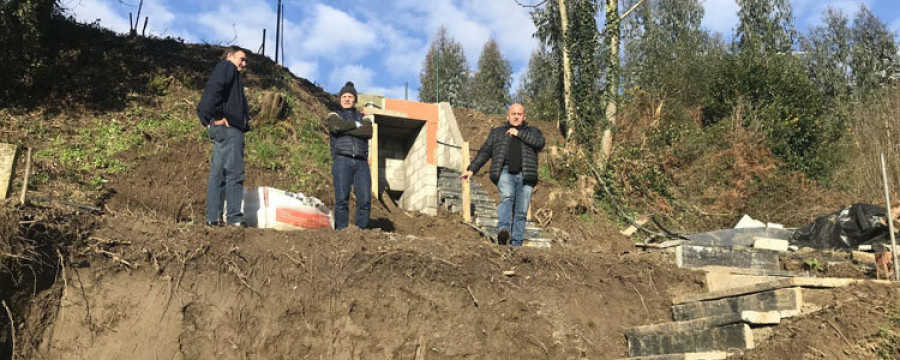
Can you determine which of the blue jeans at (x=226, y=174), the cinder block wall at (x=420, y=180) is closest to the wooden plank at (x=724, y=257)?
the blue jeans at (x=226, y=174)

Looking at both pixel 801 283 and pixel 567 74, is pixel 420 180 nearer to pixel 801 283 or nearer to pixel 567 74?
pixel 567 74

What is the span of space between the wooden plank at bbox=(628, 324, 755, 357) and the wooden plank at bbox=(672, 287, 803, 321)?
0.68 feet

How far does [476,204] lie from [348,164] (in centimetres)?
566

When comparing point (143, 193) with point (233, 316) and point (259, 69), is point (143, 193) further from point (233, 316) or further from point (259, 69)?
point (259, 69)

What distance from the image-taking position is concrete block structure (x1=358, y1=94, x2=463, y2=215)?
1237 centimetres

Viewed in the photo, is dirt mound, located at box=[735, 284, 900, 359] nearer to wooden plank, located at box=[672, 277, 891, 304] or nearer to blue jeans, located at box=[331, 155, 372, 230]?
wooden plank, located at box=[672, 277, 891, 304]

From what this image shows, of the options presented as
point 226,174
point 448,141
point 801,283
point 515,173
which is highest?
point 448,141

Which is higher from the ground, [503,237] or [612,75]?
[612,75]

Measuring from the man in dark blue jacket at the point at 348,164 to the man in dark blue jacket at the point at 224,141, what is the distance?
968 millimetres

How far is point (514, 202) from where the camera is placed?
7215 mm

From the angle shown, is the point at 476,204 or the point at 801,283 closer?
the point at 801,283

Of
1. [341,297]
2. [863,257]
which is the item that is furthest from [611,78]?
[341,297]

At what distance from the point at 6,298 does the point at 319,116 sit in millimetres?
9595

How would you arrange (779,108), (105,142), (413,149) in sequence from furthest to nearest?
(779,108) < (413,149) < (105,142)
